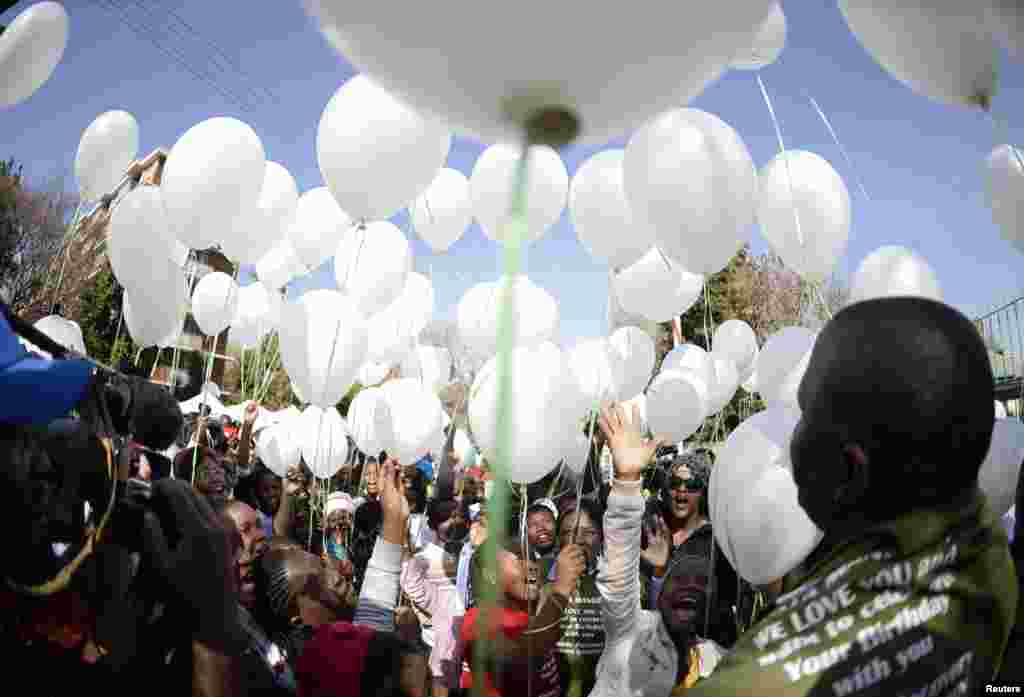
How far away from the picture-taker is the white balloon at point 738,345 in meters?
6.30

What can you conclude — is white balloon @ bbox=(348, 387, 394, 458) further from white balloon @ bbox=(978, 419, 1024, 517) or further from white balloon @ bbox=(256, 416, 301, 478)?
white balloon @ bbox=(978, 419, 1024, 517)

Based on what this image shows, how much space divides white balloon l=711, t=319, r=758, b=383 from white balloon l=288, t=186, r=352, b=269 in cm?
354

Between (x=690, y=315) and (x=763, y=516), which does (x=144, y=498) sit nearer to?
(x=763, y=516)

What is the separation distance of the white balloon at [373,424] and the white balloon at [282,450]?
712 millimetres

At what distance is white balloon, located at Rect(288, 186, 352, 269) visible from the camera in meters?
4.98

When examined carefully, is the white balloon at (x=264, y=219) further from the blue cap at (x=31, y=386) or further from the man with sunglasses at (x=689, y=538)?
the man with sunglasses at (x=689, y=538)

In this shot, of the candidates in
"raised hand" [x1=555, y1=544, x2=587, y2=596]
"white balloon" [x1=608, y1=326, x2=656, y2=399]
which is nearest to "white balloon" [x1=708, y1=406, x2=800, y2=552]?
"raised hand" [x1=555, y1=544, x2=587, y2=596]

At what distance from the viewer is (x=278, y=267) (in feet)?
20.3

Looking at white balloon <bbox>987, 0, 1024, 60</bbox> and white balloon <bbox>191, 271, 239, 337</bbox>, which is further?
white balloon <bbox>191, 271, 239, 337</bbox>

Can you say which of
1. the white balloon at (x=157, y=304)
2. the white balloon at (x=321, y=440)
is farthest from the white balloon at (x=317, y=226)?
the white balloon at (x=321, y=440)

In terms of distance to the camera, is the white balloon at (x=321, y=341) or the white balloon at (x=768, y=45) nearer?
the white balloon at (x=768, y=45)

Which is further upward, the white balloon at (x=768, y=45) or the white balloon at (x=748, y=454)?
the white balloon at (x=768, y=45)

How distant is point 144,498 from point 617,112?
1.32 meters

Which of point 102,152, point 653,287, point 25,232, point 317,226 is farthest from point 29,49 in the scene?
point 25,232
